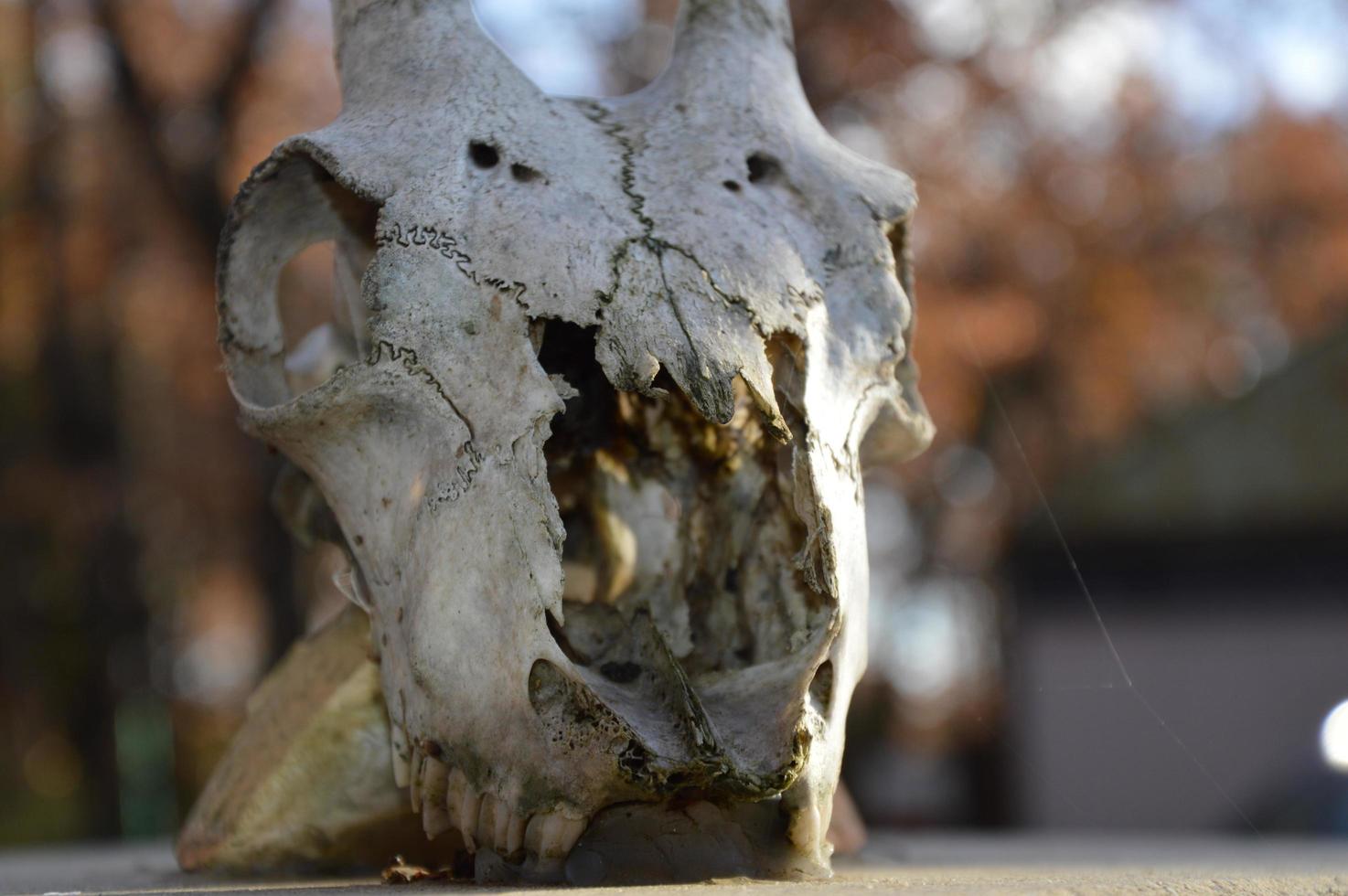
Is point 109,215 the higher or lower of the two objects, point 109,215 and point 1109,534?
the higher

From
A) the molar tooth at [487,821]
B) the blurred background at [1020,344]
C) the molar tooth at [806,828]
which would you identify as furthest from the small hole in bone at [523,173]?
the blurred background at [1020,344]

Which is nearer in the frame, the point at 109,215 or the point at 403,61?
the point at 403,61

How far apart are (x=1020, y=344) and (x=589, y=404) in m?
9.77

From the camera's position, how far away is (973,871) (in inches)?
131

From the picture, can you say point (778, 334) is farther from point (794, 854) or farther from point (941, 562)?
point (941, 562)

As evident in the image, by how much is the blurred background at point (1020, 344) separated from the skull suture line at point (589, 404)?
7.58 m

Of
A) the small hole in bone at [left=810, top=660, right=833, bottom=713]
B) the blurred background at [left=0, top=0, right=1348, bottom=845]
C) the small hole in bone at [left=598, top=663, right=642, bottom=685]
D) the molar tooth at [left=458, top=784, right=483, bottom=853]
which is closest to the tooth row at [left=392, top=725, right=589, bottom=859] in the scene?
the molar tooth at [left=458, top=784, right=483, bottom=853]

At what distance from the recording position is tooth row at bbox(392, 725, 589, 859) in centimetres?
244

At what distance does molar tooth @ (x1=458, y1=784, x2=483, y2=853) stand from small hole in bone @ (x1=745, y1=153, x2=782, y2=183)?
52.1 inches

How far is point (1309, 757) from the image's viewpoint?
10758 mm

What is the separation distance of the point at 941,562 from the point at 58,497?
864 cm

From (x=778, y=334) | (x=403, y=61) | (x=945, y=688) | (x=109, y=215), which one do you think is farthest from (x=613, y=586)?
(x=945, y=688)

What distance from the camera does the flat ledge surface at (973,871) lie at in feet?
8.04

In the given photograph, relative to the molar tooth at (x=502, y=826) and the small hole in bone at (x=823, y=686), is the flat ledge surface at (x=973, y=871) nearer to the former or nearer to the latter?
the molar tooth at (x=502, y=826)
